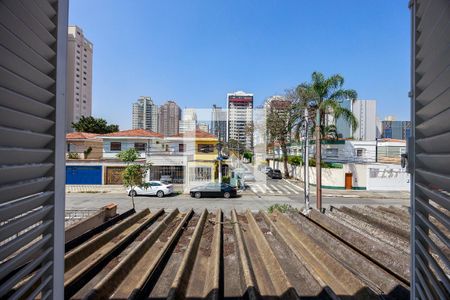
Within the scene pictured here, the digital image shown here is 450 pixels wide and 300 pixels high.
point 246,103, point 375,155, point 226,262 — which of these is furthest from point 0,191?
point 246,103

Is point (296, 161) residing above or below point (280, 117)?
below

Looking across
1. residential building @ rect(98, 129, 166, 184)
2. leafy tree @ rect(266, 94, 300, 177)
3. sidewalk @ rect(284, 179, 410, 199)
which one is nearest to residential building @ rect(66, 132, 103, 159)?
residential building @ rect(98, 129, 166, 184)

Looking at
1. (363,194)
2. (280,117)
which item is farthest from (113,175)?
(363,194)

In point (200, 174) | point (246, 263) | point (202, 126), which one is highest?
point (202, 126)

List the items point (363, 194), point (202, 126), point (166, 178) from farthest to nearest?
point (202, 126)
point (166, 178)
point (363, 194)

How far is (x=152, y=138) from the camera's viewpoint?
942 inches

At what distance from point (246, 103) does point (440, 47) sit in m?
52.1

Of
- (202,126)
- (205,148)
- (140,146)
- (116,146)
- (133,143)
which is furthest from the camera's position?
(202,126)

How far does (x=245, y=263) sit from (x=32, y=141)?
9.14 feet

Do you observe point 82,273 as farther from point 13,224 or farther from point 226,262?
point 13,224

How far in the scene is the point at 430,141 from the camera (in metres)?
1.26

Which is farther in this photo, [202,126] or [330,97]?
[202,126]

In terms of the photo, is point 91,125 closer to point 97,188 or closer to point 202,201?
point 97,188

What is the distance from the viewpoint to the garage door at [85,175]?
21734 mm
